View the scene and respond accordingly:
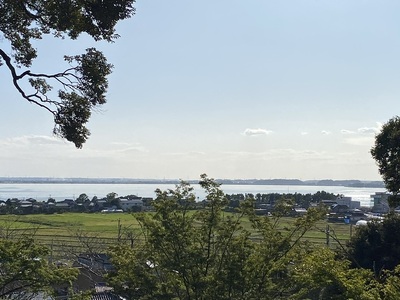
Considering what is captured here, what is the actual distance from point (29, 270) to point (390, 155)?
1059 centimetres

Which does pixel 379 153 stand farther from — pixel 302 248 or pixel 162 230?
pixel 162 230

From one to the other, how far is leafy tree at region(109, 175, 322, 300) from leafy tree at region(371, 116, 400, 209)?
711 centimetres

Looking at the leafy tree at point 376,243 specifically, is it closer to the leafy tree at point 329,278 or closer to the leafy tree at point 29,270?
the leafy tree at point 329,278

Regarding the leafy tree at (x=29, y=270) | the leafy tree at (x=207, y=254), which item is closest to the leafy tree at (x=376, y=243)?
the leafy tree at (x=207, y=254)

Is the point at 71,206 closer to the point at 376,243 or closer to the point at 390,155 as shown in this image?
the point at 376,243

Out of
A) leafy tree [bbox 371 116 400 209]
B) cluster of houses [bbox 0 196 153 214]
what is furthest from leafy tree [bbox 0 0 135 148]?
cluster of houses [bbox 0 196 153 214]

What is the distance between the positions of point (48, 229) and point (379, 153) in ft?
98.1

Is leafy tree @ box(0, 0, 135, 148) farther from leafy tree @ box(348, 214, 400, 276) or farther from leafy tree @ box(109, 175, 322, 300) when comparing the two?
leafy tree @ box(348, 214, 400, 276)

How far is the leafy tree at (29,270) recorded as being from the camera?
6.91 m

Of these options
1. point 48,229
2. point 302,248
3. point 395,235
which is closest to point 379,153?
point 395,235

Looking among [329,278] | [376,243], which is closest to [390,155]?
[376,243]

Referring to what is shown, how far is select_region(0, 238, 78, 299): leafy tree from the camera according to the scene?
6906 millimetres

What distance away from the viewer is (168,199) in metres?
7.02

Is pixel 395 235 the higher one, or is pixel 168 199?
pixel 168 199
